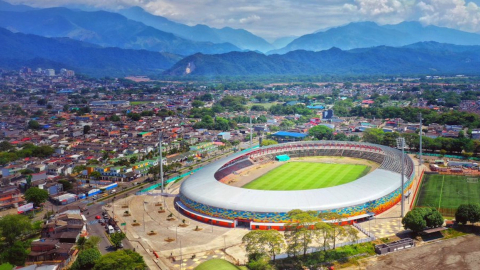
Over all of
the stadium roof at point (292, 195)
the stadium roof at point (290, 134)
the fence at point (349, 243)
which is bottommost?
the fence at point (349, 243)

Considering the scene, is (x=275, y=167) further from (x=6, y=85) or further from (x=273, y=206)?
(x=6, y=85)

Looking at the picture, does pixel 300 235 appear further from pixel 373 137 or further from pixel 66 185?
pixel 373 137

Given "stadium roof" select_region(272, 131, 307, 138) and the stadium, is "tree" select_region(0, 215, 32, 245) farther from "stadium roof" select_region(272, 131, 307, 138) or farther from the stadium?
"stadium roof" select_region(272, 131, 307, 138)

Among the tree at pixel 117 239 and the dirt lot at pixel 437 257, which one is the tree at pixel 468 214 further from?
the tree at pixel 117 239

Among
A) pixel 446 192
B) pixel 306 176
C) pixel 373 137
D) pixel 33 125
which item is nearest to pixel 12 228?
pixel 306 176

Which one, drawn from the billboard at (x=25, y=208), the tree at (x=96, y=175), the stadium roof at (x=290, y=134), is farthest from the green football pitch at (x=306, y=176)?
the billboard at (x=25, y=208)

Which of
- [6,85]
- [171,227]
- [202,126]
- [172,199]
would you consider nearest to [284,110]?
[202,126]
